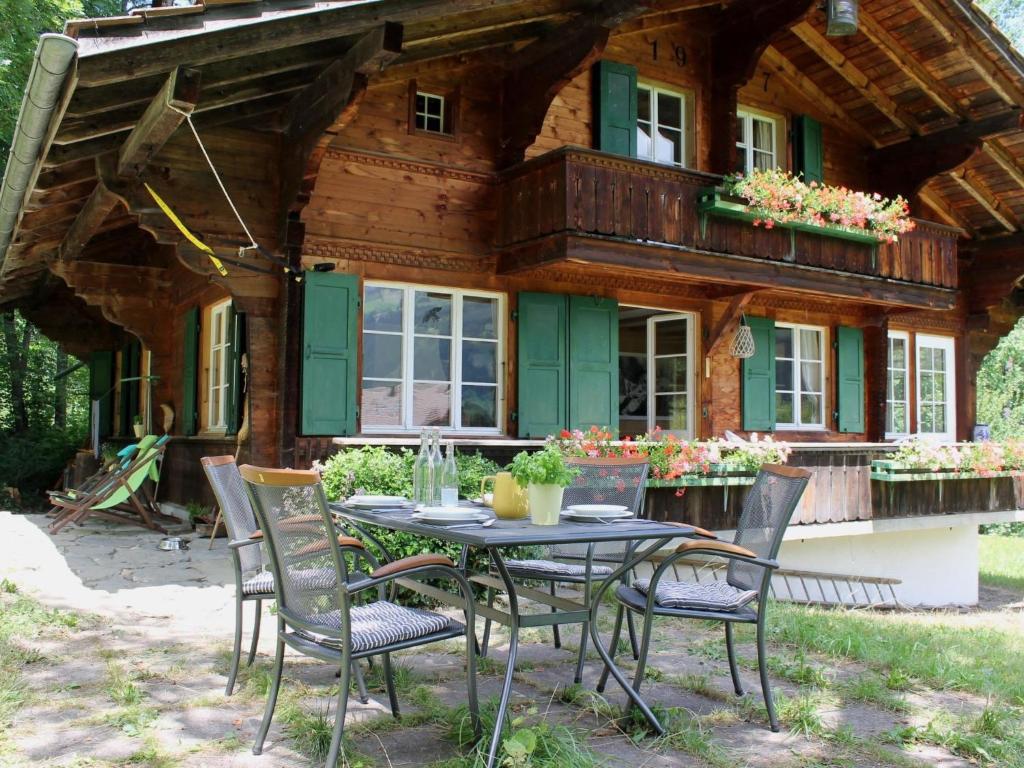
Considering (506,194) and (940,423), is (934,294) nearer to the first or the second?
(940,423)

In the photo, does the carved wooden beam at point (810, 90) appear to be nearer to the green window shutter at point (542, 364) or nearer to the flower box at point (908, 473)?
the green window shutter at point (542, 364)

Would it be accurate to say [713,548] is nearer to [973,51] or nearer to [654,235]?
[654,235]

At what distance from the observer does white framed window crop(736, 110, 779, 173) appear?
459 inches

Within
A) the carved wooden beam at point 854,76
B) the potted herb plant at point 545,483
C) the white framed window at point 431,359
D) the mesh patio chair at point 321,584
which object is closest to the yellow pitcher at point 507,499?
the potted herb plant at point 545,483

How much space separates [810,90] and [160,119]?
890 cm

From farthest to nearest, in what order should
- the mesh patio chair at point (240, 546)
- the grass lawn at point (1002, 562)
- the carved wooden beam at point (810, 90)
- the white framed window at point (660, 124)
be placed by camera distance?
1. the grass lawn at point (1002, 562)
2. the carved wooden beam at point (810, 90)
3. the white framed window at point (660, 124)
4. the mesh patio chair at point (240, 546)

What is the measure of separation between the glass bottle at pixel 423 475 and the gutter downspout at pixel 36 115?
309 centimetres

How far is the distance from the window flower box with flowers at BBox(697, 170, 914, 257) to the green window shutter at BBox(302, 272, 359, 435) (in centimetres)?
381

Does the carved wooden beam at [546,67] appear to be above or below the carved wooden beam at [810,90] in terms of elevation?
below

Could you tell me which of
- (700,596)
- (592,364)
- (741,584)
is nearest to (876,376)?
(592,364)

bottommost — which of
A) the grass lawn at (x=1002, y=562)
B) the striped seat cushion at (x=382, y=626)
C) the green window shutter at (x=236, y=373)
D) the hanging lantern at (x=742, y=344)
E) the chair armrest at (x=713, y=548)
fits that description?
the grass lawn at (x=1002, y=562)

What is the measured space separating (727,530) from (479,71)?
5269 mm

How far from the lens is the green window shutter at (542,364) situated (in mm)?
9594

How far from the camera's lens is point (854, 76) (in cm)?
1195
